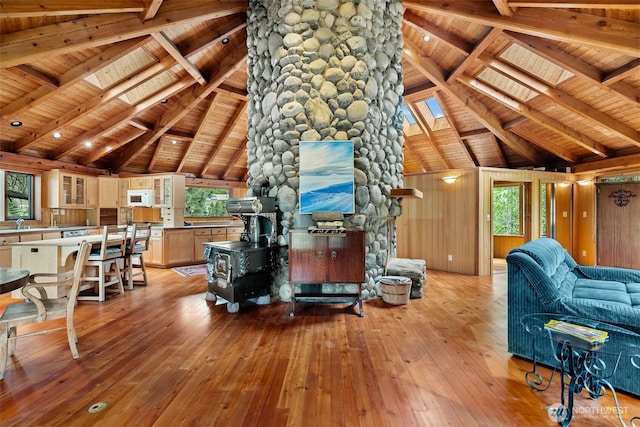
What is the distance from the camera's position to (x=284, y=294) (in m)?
4.28

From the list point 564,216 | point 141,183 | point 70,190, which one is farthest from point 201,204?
point 564,216

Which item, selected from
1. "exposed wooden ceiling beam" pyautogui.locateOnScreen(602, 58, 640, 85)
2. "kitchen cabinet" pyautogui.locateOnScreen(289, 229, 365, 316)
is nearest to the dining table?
"kitchen cabinet" pyautogui.locateOnScreen(289, 229, 365, 316)

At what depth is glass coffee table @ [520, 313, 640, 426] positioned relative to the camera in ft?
5.74

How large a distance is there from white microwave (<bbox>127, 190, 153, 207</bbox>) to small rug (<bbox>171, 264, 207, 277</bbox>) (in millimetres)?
1788

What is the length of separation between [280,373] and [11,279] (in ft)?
6.54

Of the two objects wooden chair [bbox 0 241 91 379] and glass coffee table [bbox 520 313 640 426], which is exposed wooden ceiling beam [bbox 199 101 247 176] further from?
glass coffee table [bbox 520 313 640 426]

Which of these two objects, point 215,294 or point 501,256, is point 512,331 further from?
point 501,256

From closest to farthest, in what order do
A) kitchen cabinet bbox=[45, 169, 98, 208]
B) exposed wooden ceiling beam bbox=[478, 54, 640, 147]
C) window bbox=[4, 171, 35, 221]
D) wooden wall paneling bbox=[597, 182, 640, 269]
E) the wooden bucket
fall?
the wooden bucket < exposed wooden ceiling beam bbox=[478, 54, 640, 147] < window bbox=[4, 171, 35, 221] < kitchen cabinet bbox=[45, 169, 98, 208] < wooden wall paneling bbox=[597, 182, 640, 269]

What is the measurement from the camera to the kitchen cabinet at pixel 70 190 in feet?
20.8

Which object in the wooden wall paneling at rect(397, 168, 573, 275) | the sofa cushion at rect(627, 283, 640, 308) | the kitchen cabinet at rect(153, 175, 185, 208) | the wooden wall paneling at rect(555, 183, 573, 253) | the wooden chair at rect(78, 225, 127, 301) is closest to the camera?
the sofa cushion at rect(627, 283, 640, 308)

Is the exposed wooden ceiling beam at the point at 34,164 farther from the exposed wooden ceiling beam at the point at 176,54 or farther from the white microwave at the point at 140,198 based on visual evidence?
the exposed wooden ceiling beam at the point at 176,54

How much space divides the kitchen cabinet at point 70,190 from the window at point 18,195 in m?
0.33

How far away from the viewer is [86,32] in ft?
12.0

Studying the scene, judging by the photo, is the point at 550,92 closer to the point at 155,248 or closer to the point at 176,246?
the point at 176,246
